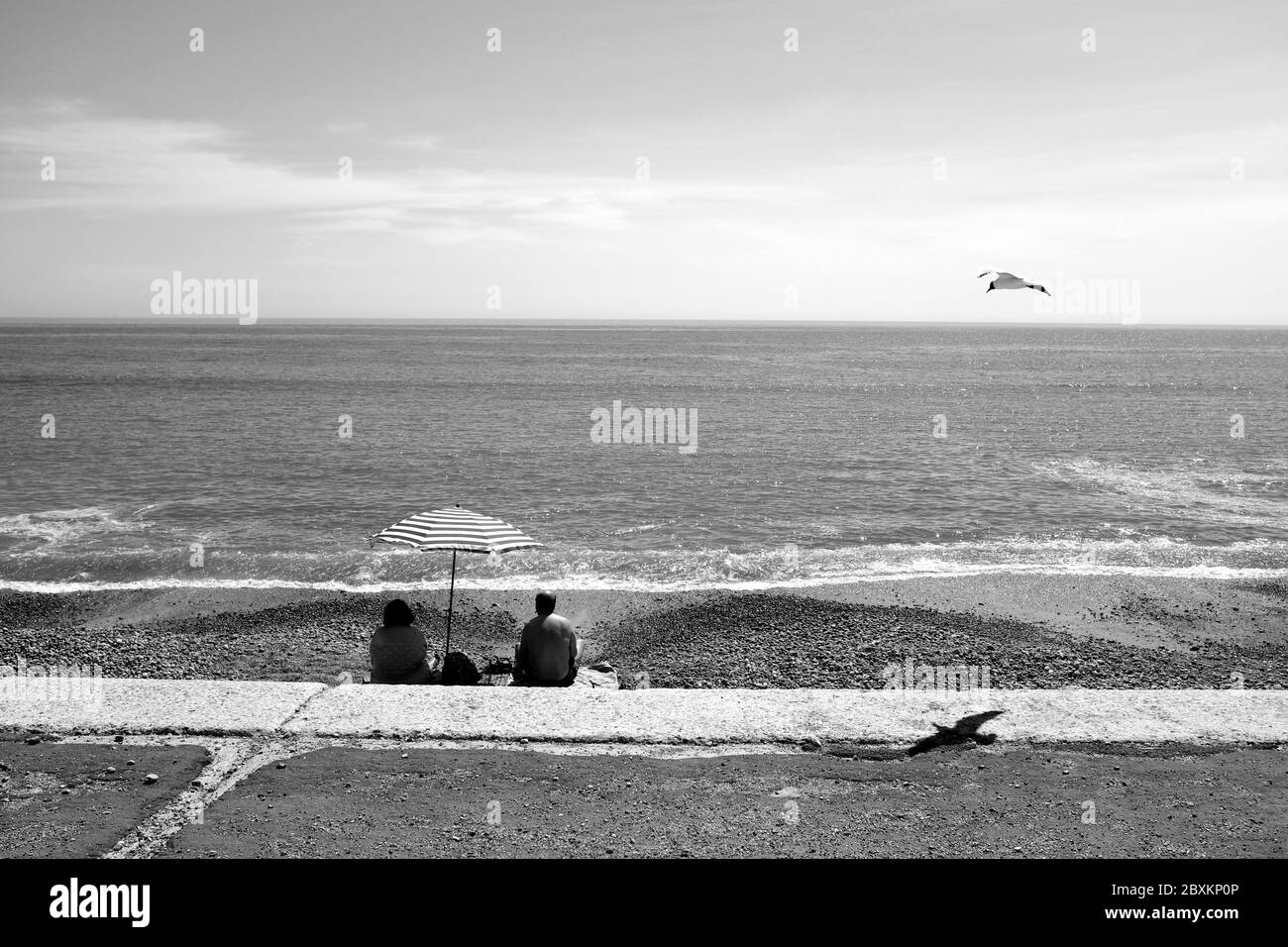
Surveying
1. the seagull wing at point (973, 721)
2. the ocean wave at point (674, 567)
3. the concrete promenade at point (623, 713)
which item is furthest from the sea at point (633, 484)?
the seagull wing at point (973, 721)

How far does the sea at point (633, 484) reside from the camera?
1862 cm

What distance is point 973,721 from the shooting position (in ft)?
20.2

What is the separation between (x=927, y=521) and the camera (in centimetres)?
2270

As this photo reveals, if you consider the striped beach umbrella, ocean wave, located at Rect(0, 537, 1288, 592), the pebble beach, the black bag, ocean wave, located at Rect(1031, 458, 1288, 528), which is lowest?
the pebble beach

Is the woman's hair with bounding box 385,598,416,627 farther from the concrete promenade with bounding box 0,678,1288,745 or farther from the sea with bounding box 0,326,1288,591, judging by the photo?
the sea with bounding box 0,326,1288,591

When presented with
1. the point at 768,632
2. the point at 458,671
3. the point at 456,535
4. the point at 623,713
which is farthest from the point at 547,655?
the point at 768,632

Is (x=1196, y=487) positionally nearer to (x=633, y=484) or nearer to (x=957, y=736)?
(x=633, y=484)

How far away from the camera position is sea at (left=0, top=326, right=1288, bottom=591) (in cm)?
1862

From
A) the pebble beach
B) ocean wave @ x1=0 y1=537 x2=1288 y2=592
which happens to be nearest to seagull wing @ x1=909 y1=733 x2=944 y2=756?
the pebble beach

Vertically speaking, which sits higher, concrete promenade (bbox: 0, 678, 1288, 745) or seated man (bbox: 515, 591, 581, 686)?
concrete promenade (bbox: 0, 678, 1288, 745)

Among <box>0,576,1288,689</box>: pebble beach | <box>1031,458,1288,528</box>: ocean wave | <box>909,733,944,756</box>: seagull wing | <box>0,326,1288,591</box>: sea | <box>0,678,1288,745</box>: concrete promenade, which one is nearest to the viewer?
<box>909,733,944,756</box>: seagull wing

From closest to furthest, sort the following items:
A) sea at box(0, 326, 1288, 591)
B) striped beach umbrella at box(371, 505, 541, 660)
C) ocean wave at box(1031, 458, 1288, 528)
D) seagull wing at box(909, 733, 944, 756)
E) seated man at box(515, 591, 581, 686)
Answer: seagull wing at box(909, 733, 944, 756), seated man at box(515, 591, 581, 686), striped beach umbrella at box(371, 505, 541, 660), sea at box(0, 326, 1288, 591), ocean wave at box(1031, 458, 1288, 528)

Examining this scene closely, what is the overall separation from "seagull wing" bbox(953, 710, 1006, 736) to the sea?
11.0 m
